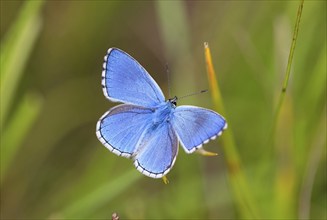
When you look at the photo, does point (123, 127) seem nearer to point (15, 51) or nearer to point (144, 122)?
point (144, 122)

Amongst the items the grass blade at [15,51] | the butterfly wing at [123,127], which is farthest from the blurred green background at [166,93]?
the butterfly wing at [123,127]

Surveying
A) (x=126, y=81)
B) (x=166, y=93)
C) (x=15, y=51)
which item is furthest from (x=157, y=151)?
(x=166, y=93)

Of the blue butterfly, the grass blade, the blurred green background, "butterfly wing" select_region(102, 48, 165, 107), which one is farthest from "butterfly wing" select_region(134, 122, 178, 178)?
the grass blade

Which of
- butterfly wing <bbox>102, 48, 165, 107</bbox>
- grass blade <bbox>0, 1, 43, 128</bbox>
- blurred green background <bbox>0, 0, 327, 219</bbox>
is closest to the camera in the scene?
butterfly wing <bbox>102, 48, 165, 107</bbox>

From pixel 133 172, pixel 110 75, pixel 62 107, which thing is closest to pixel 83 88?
pixel 62 107

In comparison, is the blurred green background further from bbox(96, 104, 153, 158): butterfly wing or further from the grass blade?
bbox(96, 104, 153, 158): butterfly wing

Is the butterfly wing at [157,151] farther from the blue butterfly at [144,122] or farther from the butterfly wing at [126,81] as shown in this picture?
the butterfly wing at [126,81]
